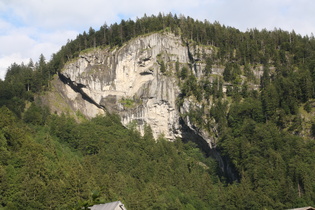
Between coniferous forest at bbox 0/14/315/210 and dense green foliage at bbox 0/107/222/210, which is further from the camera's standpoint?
coniferous forest at bbox 0/14/315/210

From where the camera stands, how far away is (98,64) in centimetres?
10119

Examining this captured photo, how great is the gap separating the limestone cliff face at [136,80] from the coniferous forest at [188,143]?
2882 mm

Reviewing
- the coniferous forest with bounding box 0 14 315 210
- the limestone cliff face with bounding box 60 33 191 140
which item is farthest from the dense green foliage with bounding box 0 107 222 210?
the limestone cliff face with bounding box 60 33 191 140

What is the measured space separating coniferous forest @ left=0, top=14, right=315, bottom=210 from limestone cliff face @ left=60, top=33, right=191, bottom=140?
9.46 ft

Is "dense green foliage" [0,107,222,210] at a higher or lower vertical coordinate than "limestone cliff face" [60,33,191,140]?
lower

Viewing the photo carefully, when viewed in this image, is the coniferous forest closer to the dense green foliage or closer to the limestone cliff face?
the dense green foliage

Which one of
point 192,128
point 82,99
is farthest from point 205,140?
point 82,99

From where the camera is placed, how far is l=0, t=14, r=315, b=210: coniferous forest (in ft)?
177

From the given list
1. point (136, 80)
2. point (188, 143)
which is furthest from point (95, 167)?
point (136, 80)

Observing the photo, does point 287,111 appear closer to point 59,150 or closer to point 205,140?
point 205,140

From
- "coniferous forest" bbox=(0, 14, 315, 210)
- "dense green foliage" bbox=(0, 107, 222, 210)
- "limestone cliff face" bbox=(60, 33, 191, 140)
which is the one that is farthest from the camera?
"limestone cliff face" bbox=(60, 33, 191, 140)

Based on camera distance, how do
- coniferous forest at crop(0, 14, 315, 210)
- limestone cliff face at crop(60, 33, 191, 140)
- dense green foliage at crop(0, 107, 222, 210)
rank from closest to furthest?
dense green foliage at crop(0, 107, 222, 210)
coniferous forest at crop(0, 14, 315, 210)
limestone cliff face at crop(60, 33, 191, 140)

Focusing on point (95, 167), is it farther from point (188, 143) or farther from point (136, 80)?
point (136, 80)

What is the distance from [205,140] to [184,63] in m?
20.7
